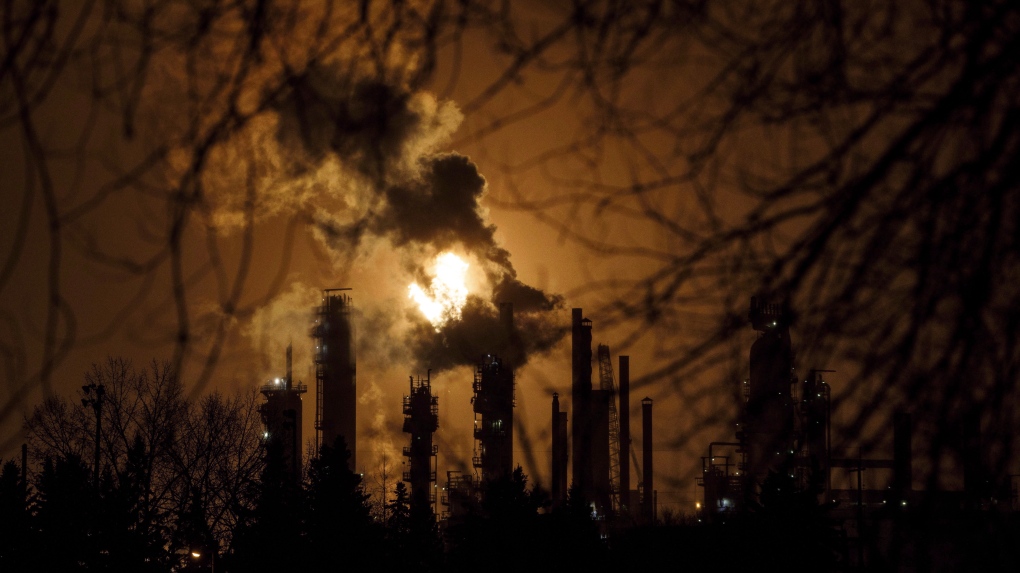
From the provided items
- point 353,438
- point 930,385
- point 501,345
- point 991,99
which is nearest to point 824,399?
point 930,385

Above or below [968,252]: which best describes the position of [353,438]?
above

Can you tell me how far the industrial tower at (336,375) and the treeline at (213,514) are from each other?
18.7m

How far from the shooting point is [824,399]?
13.3 ft

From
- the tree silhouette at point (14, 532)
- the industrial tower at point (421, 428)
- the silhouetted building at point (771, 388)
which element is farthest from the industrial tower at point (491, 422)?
the silhouetted building at point (771, 388)

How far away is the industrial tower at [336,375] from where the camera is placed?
50.2 m

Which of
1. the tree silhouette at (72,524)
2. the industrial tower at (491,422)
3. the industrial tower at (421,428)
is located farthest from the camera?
the industrial tower at (421,428)

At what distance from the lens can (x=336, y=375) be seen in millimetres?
51062

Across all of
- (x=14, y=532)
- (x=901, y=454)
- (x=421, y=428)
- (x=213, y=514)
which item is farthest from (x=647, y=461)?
(x=901, y=454)

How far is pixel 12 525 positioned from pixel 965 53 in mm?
26145

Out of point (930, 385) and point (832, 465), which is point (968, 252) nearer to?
point (930, 385)

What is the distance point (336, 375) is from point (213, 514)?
21680mm

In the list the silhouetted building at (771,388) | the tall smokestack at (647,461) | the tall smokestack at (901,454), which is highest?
the tall smokestack at (647,461)

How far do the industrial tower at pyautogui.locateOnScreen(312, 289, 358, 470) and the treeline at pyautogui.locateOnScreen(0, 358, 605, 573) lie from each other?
736 inches

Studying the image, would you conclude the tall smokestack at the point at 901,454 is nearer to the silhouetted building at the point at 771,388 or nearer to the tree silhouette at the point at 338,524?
the silhouetted building at the point at 771,388
